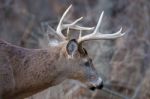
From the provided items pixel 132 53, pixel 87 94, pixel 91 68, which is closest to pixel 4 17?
pixel 132 53

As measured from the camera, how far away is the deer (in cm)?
1051

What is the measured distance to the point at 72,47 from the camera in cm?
1084

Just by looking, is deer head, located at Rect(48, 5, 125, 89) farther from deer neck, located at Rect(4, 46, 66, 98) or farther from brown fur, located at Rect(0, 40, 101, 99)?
deer neck, located at Rect(4, 46, 66, 98)

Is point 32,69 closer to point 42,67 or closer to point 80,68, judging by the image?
point 42,67

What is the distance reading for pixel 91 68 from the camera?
36.8ft

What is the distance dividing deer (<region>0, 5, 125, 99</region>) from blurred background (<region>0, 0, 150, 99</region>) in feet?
3.67

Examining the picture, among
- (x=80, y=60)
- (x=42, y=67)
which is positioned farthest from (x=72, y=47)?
(x=42, y=67)

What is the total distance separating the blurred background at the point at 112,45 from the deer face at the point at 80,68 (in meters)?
1.10

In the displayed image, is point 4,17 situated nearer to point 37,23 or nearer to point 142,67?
point 37,23

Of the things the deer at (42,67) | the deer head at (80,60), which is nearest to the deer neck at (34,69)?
the deer at (42,67)

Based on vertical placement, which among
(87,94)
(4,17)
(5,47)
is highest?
(4,17)

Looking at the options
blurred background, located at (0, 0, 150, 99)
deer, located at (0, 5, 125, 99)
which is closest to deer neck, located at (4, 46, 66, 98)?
deer, located at (0, 5, 125, 99)

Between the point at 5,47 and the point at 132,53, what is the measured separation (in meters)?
5.33

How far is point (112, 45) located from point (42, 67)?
501 centimetres
